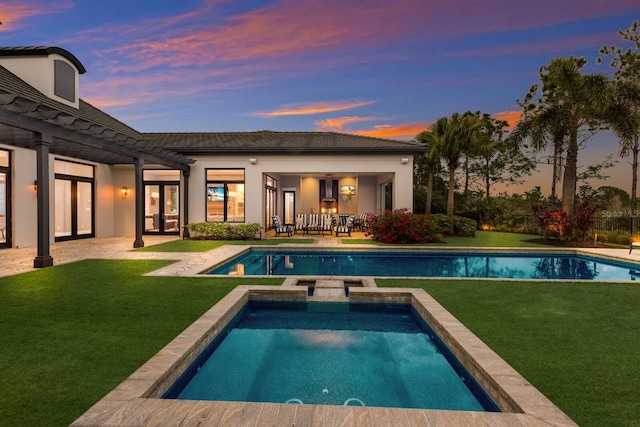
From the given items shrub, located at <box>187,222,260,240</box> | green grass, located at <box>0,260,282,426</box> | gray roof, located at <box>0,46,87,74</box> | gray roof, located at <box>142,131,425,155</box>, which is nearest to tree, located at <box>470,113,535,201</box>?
gray roof, located at <box>142,131,425,155</box>

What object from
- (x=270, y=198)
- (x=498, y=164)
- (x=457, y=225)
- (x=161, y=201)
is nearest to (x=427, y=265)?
(x=457, y=225)

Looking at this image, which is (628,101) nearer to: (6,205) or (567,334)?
(567,334)

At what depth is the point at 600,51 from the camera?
16.7 meters

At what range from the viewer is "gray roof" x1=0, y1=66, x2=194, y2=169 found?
6121 mm

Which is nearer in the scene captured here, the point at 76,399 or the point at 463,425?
the point at 463,425

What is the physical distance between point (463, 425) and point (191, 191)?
13.7 m

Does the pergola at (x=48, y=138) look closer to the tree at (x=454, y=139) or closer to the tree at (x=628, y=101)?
the tree at (x=454, y=139)

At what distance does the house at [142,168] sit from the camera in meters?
10.1

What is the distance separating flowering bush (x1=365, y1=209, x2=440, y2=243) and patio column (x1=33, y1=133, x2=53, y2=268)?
9793 millimetres

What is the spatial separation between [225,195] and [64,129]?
698cm

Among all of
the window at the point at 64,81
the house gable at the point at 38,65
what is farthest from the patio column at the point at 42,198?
the window at the point at 64,81

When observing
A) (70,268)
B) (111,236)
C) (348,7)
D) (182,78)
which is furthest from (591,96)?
(111,236)

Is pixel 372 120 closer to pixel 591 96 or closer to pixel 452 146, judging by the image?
pixel 452 146

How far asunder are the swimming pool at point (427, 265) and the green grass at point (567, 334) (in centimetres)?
174
